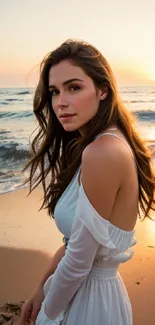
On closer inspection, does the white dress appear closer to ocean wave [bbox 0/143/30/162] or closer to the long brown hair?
the long brown hair

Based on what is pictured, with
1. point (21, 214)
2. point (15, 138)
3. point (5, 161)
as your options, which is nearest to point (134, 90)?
point (15, 138)

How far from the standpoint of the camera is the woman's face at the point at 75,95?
1832mm

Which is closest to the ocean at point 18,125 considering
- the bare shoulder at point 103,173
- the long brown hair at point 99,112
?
the long brown hair at point 99,112

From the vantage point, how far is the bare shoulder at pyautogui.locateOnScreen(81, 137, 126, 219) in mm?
1584

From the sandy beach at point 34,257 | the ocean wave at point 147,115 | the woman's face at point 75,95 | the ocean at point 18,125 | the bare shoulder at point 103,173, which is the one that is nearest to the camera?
the bare shoulder at point 103,173

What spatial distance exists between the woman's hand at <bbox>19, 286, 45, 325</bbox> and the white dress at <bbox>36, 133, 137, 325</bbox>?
0.24m

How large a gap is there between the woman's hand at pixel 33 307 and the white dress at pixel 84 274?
0.24 metres

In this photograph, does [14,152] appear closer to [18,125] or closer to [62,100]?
[18,125]

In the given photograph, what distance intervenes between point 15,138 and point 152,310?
12165mm

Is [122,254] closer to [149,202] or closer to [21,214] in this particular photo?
[149,202]

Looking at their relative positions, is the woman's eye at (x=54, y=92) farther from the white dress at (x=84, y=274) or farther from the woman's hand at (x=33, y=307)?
the woman's hand at (x=33, y=307)

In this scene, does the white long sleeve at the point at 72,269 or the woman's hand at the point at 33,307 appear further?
the woman's hand at the point at 33,307

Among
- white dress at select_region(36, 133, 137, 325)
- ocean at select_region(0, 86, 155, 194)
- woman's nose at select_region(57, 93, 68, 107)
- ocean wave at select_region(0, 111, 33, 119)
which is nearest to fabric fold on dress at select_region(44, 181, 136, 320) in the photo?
white dress at select_region(36, 133, 137, 325)

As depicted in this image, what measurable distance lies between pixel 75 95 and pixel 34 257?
11.5ft
